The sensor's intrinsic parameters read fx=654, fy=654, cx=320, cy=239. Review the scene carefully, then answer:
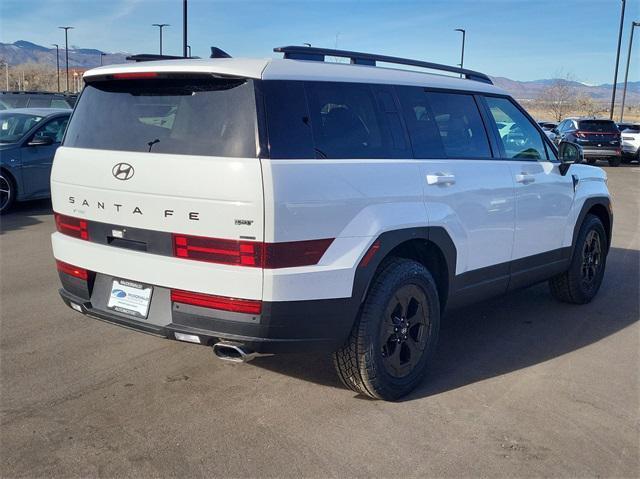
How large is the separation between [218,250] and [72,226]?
3.95 ft

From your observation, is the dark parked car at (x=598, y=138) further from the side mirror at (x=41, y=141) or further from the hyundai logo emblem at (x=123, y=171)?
the hyundai logo emblem at (x=123, y=171)

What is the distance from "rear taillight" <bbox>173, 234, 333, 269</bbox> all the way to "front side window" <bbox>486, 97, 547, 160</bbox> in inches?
89.9

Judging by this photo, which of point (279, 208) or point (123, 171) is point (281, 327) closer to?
point (279, 208)

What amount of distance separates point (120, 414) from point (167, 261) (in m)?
0.98

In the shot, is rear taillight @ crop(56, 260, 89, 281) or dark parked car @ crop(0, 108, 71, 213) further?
dark parked car @ crop(0, 108, 71, 213)

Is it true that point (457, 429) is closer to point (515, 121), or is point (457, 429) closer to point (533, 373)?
point (533, 373)

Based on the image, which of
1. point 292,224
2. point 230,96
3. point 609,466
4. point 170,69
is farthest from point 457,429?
point 170,69

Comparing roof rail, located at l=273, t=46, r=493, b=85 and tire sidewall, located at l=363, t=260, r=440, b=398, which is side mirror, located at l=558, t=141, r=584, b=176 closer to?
roof rail, located at l=273, t=46, r=493, b=85

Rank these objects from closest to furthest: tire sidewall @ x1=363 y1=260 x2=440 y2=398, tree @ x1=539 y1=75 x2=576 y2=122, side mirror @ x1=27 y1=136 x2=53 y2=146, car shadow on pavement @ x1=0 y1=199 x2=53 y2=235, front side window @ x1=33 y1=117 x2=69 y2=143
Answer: tire sidewall @ x1=363 y1=260 x2=440 y2=398 < car shadow on pavement @ x1=0 y1=199 x2=53 y2=235 < side mirror @ x1=27 y1=136 x2=53 y2=146 < front side window @ x1=33 y1=117 x2=69 y2=143 < tree @ x1=539 y1=75 x2=576 y2=122

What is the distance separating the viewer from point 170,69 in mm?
3508

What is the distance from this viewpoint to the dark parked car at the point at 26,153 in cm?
1025

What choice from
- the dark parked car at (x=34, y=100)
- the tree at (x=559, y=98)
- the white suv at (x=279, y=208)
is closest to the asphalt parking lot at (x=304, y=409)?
the white suv at (x=279, y=208)

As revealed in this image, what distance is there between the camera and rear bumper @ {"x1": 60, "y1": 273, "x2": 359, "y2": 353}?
3.35 metres

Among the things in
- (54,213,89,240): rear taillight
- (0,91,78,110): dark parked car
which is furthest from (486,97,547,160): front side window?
(0,91,78,110): dark parked car
